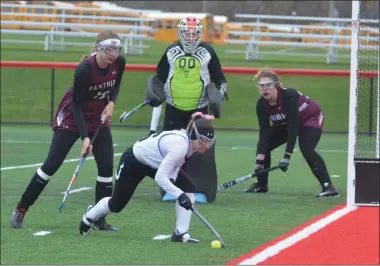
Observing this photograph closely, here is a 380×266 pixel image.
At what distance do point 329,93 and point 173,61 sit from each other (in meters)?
12.3

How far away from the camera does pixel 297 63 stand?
31.8 meters

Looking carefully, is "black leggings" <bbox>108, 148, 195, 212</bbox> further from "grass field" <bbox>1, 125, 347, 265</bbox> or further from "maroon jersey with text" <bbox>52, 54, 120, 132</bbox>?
"maroon jersey with text" <bbox>52, 54, 120, 132</bbox>

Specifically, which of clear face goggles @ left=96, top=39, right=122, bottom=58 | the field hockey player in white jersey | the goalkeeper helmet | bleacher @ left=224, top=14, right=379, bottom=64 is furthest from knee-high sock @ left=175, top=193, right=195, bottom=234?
bleacher @ left=224, top=14, right=379, bottom=64

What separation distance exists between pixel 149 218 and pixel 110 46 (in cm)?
196

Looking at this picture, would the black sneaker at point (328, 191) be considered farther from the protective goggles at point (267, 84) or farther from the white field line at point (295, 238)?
the protective goggles at point (267, 84)

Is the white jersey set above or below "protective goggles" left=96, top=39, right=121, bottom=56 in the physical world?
below

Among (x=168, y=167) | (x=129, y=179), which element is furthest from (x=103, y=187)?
(x=168, y=167)

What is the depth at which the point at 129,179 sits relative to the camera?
10.1m

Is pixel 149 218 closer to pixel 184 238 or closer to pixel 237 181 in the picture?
pixel 184 238

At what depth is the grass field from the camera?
31.2 ft

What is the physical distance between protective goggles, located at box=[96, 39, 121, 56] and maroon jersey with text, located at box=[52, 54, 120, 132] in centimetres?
24

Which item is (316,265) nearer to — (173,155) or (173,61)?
(173,155)

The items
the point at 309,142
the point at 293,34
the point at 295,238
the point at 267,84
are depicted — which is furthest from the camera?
the point at 293,34

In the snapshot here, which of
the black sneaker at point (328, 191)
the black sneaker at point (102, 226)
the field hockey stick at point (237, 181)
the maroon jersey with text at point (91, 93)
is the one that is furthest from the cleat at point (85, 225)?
the black sneaker at point (328, 191)
